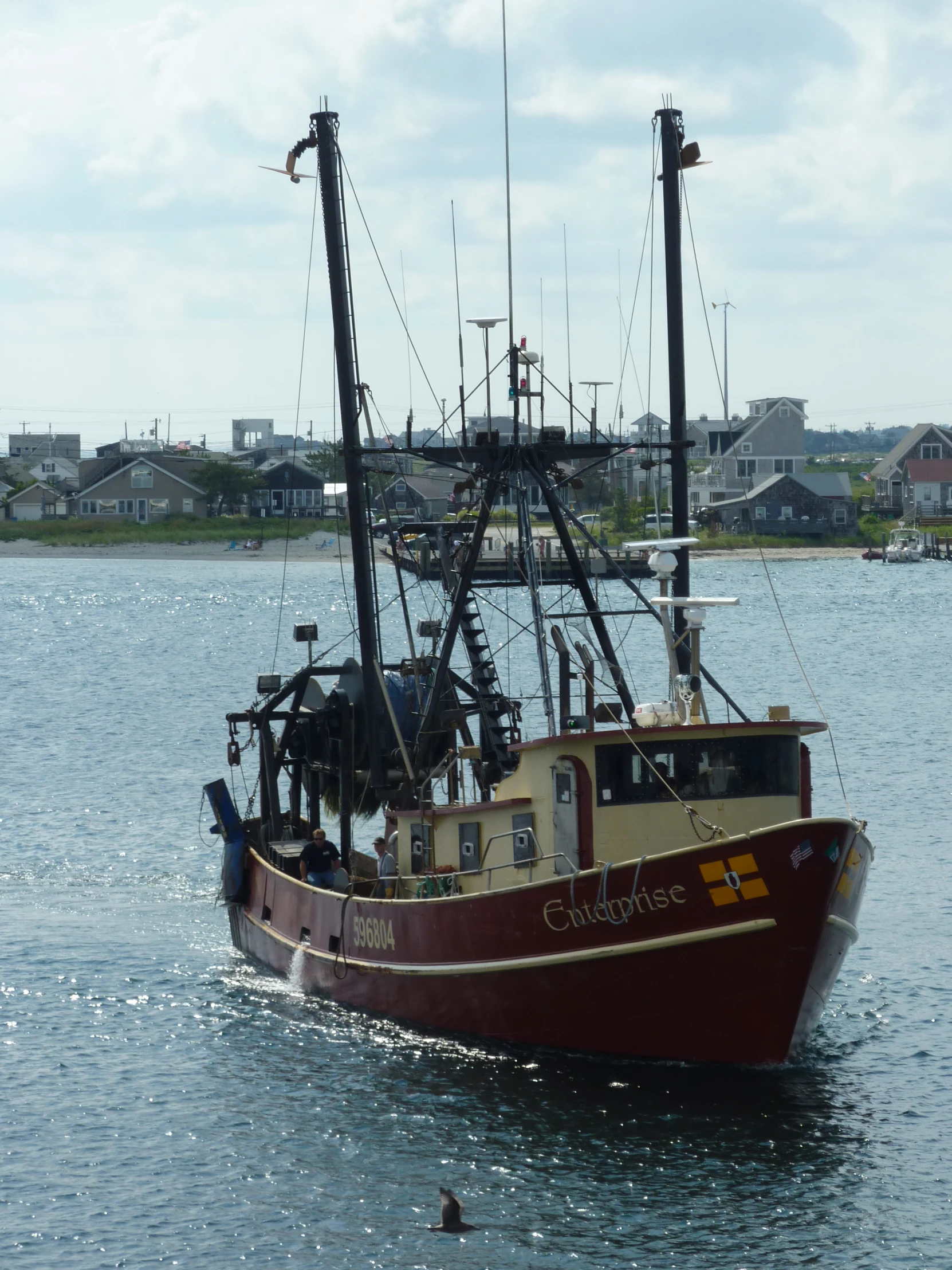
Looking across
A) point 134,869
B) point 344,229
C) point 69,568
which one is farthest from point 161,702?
point 69,568

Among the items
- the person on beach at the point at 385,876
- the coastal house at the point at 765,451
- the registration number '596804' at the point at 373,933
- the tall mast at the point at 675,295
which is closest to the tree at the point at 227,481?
the coastal house at the point at 765,451

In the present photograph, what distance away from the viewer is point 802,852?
62.8ft

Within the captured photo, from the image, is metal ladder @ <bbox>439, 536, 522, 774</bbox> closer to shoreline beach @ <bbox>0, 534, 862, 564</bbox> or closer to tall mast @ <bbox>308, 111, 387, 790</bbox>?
tall mast @ <bbox>308, 111, 387, 790</bbox>

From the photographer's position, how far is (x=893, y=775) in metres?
45.0

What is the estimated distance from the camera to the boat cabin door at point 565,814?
20.7m

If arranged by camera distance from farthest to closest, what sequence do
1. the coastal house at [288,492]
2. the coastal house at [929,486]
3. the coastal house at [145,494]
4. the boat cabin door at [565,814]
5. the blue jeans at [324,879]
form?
the coastal house at [145,494], the coastal house at [288,492], the coastal house at [929,486], the blue jeans at [324,879], the boat cabin door at [565,814]

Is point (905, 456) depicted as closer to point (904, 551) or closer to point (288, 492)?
point (904, 551)

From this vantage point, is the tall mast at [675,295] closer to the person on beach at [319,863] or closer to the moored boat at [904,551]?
the person on beach at [319,863]

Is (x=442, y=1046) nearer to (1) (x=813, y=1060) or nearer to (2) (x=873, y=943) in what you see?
(1) (x=813, y=1060)

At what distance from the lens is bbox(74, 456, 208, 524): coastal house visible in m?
168

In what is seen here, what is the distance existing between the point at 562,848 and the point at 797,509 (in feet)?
469

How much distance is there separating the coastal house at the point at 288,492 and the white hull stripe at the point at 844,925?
148 metres

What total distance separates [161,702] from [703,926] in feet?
158

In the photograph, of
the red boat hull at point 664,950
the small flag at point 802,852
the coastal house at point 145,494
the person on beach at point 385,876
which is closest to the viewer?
the small flag at point 802,852
